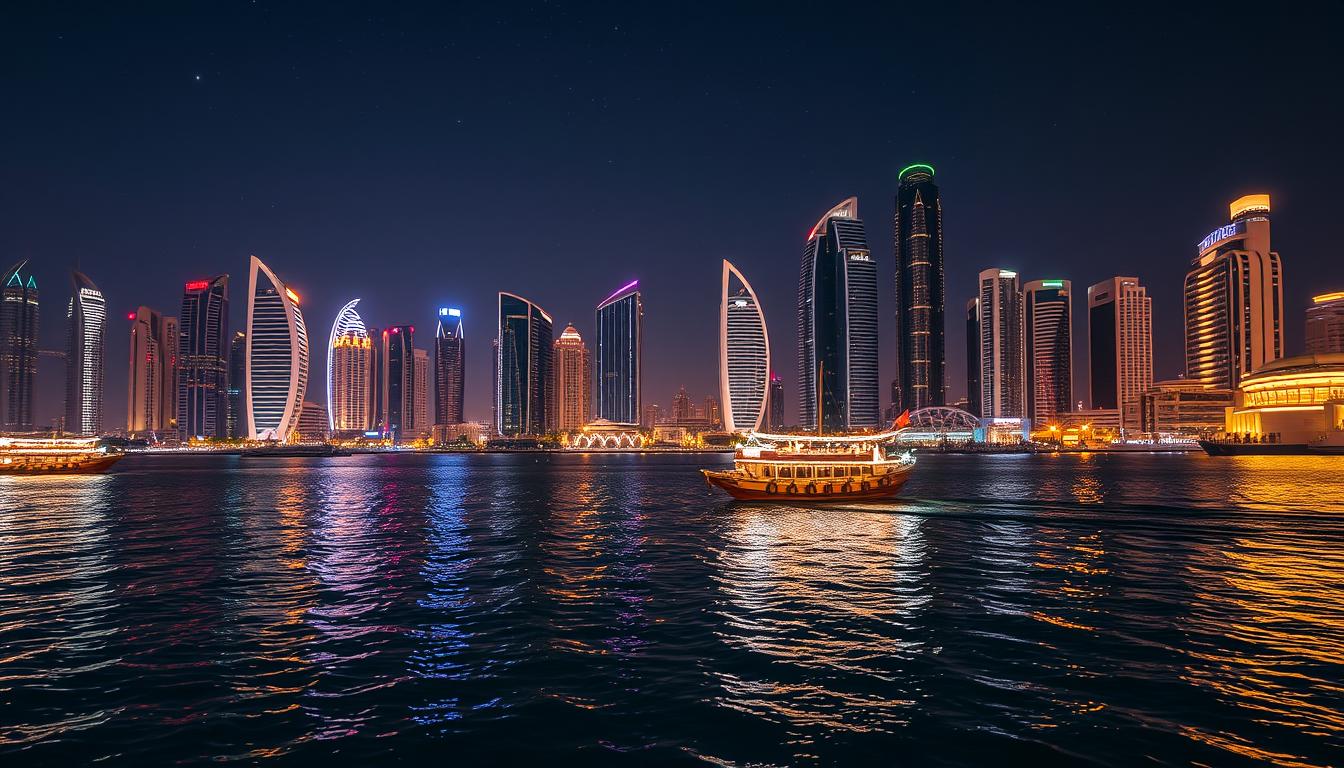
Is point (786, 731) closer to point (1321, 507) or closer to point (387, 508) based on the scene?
point (387, 508)

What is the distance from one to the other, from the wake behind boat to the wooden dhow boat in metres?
117

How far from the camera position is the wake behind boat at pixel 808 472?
6581cm

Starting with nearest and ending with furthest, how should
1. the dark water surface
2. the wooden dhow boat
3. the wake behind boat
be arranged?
the dark water surface → the wake behind boat → the wooden dhow boat

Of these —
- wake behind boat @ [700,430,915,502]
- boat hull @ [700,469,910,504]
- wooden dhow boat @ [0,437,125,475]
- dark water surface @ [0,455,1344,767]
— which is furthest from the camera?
wooden dhow boat @ [0,437,125,475]

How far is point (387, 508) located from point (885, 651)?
181ft

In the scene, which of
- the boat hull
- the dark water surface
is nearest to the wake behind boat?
the boat hull

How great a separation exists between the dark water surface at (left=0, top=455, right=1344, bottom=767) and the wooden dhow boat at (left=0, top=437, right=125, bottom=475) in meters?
97.0

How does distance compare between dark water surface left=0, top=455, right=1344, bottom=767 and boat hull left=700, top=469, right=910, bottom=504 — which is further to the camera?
boat hull left=700, top=469, right=910, bottom=504

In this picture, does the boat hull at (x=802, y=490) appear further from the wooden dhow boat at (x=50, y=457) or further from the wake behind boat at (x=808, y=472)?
the wooden dhow boat at (x=50, y=457)

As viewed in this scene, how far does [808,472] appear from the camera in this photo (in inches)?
2653

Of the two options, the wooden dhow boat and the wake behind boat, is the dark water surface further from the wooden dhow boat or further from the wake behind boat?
the wooden dhow boat

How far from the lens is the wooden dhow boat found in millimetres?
116812

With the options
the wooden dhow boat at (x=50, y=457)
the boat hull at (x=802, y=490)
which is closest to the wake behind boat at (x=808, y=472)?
the boat hull at (x=802, y=490)

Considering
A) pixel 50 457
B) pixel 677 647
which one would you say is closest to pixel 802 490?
pixel 677 647
